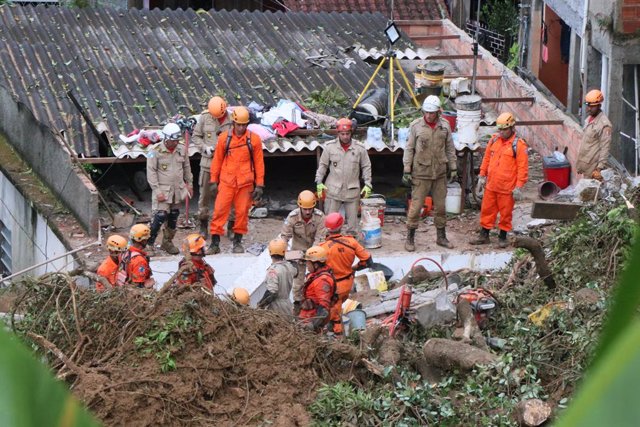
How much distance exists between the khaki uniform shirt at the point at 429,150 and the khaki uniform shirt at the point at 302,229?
143 centimetres

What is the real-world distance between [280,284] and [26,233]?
5219mm

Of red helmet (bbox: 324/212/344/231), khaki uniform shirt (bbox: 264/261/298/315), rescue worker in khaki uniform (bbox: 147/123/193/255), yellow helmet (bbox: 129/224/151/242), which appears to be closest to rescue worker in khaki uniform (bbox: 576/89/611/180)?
red helmet (bbox: 324/212/344/231)

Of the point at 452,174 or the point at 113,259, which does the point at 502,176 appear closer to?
the point at 452,174

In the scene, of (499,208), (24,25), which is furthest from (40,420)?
(24,25)

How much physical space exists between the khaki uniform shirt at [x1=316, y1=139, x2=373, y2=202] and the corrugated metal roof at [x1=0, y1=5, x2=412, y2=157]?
8.32ft

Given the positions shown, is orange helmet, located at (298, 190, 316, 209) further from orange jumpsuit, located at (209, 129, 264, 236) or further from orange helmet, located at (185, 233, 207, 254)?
orange helmet, located at (185, 233, 207, 254)

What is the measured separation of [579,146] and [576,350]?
503 cm

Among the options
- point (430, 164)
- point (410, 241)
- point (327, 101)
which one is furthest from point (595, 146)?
point (327, 101)

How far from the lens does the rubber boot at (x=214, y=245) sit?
11.4 m

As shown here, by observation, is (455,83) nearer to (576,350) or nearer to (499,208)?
(499,208)

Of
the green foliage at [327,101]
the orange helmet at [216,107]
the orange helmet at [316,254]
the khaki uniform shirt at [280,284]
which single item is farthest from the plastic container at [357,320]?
the green foliage at [327,101]

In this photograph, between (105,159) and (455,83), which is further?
(455,83)

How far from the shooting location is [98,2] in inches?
882

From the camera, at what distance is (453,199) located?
12625 millimetres
